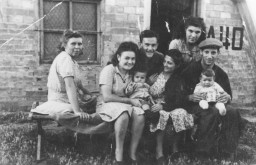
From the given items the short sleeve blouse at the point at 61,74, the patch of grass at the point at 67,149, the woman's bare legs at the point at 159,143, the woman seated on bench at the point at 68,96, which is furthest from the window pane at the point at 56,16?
the woman's bare legs at the point at 159,143

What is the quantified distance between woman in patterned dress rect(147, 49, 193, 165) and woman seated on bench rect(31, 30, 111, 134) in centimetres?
66

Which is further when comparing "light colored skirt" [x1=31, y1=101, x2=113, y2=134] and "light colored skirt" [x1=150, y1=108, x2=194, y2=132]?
"light colored skirt" [x1=150, y1=108, x2=194, y2=132]

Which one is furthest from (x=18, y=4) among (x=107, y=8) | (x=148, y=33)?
(x=148, y=33)

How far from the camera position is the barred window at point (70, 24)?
6.11 meters

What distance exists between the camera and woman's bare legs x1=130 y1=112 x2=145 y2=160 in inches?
138

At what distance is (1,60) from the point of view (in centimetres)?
587

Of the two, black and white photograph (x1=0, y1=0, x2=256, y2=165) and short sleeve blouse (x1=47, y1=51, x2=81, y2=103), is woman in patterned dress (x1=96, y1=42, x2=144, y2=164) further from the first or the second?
short sleeve blouse (x1=47, y1=51, x2=81, y2=103)

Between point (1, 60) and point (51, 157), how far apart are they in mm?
2916

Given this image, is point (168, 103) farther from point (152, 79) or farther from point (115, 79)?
point (115, 79)

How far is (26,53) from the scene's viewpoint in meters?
6.01

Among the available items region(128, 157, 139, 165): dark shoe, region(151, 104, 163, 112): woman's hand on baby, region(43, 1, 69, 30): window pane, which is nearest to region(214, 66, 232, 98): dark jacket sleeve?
region(151, 104, 163, 112): woman's hand on baby

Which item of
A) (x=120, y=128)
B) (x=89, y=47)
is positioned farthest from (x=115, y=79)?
(x=89, y=47)

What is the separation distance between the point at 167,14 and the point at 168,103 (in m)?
4.41

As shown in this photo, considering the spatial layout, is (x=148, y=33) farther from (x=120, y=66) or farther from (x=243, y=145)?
(x=243, y=145)
